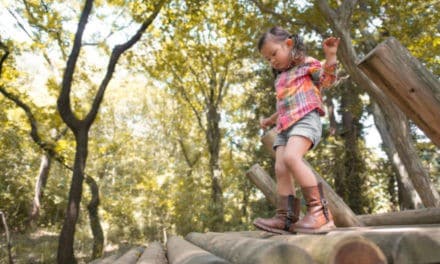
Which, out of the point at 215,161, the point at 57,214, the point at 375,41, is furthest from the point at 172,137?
the point at 375,41

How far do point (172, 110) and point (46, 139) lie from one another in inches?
624

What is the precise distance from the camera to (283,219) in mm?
3088

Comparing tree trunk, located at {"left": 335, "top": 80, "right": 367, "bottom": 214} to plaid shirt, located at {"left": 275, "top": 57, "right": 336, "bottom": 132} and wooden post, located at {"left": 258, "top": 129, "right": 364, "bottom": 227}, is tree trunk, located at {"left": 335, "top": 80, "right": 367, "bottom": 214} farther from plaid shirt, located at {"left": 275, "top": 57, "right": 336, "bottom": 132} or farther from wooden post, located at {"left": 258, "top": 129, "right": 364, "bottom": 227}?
plaid shirt, located at {"left": 275, "top": 57, "right": 336, "bottom": 132}

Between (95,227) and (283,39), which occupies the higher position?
(283,39)

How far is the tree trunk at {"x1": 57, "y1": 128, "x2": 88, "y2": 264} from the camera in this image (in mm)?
10109

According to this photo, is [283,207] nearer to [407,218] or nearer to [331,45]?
[331,45]

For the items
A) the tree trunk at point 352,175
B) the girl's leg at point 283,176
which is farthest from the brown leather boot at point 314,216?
the tree trunk at point 352,175

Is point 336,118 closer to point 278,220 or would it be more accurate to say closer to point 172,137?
point 172,137

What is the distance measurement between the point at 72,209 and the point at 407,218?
27.3 feet

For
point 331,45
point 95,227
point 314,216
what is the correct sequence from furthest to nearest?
point 95,227 < point 331,45 < point 314,216

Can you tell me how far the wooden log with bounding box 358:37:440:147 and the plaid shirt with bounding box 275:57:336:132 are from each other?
83 centimetres

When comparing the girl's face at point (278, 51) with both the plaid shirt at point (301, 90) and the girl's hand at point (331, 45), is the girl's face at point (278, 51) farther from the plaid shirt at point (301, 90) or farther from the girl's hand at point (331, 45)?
the girl's hand at point (331, 45)

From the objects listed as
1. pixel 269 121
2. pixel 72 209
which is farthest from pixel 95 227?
pixel 269 121

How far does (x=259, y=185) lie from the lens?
483 centimetres
